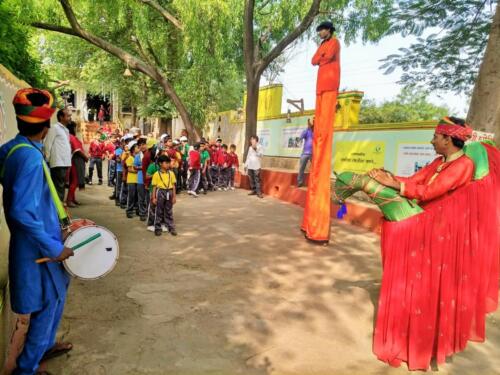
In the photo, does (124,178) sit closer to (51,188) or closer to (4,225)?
(4,225)

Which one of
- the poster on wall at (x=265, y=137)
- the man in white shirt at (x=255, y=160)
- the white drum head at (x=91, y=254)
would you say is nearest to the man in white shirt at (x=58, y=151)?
the white drum head at (x=91, y=254)

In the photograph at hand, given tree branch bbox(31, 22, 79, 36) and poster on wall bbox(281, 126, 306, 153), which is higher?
tree branch bbox(31, 22, 79, 36)

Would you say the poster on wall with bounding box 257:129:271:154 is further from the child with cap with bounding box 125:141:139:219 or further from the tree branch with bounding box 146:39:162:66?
the tree branch with bounding box 146:39:162:66

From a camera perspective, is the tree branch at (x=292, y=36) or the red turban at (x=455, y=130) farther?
the tree branch at (x=292, y=36)

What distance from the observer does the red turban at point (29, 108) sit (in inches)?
83.2

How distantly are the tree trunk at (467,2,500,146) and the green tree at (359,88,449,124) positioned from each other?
10550 millimetres

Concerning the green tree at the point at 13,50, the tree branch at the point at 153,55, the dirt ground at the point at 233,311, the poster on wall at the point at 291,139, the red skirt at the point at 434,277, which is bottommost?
the dirt ground at the point at 233,311

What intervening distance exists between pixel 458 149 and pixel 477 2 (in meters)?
7.17

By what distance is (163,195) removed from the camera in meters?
6.20

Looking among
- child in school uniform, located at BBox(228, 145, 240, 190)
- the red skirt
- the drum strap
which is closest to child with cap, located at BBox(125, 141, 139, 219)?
child in school uniform, located at BBox(228, 145, 240, 190)

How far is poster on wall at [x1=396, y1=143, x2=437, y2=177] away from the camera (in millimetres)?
6988

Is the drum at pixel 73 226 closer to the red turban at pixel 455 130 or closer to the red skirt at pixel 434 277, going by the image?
the red skirt at pixel 434 277

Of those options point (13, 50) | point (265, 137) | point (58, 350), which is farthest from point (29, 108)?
point (265, 137)

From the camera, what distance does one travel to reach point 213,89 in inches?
675
